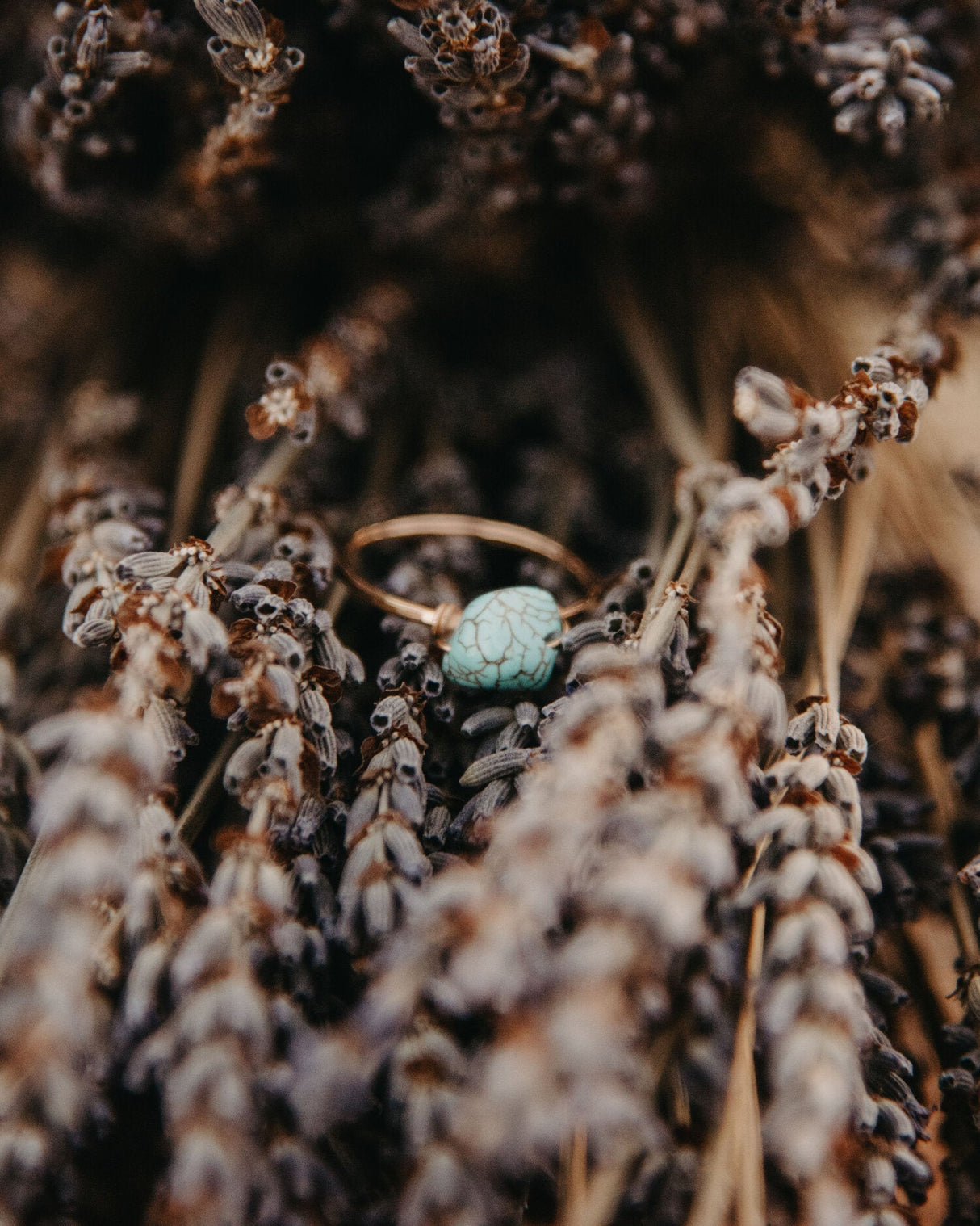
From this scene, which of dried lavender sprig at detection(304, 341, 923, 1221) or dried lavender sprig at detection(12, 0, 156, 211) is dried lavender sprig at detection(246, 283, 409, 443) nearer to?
dried lavender sprig at detection(12, 0, 156, 211)

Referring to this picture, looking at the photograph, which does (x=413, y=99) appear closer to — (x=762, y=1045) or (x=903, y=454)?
(x=903, y=454)

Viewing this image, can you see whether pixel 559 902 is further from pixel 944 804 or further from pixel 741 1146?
pixel 944 804

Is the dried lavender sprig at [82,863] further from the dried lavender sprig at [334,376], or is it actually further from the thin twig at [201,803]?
the dried lavender sprig at [334,376]

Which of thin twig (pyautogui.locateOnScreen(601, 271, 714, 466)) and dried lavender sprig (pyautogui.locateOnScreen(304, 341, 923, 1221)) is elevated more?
thin twig (pyautogui.locateOnScreen(601, 271, 714, 466))

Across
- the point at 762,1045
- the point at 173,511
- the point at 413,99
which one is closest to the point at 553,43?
the point at 413,99

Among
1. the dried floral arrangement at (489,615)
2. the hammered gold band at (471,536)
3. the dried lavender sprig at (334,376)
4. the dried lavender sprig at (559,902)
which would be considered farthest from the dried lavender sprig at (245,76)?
the dried lavender sprig at (559,902)

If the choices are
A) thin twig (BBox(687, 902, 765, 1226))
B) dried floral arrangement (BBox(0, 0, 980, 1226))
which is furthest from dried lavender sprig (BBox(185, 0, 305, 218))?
thin twig (BBox(687, 902, 765, 1226))

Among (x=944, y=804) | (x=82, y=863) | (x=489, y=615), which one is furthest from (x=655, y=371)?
(x=82, y=863)
